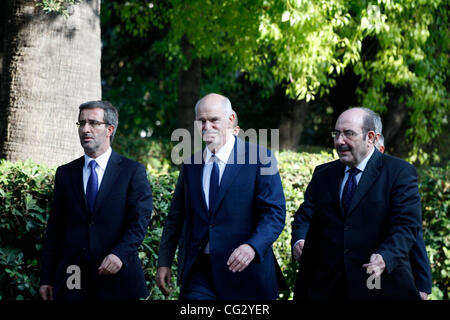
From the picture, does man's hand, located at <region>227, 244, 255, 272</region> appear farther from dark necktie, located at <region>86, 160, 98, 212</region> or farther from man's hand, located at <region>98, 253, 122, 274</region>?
dark necktie, located at <region>86, 160, 98, 212</region>

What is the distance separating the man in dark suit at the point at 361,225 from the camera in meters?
4.62

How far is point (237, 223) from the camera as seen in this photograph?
480 cm

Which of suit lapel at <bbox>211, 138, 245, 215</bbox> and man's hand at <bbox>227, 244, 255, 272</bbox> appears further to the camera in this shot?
suit lapel at <bbox>211, 138, 245, 215</bbox>

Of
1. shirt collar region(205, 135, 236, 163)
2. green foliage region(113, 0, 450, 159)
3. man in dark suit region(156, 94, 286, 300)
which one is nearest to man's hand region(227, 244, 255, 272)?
man in dark suit region(156, 94, 286, 300)

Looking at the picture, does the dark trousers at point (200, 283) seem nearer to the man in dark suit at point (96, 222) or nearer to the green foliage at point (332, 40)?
the man in dark suit at point (96, 222)

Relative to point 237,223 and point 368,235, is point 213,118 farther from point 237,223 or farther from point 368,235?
point 368,235

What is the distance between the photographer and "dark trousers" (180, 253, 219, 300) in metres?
4.77

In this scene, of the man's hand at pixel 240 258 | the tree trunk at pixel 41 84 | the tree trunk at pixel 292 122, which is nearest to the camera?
the man's hand at pixel 240 258

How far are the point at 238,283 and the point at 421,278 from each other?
136 cm

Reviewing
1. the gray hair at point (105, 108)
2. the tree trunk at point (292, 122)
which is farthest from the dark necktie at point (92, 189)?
the tree trunk at point (292, 122)

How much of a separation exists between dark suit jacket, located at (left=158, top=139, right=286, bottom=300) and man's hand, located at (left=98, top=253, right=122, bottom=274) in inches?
18.7

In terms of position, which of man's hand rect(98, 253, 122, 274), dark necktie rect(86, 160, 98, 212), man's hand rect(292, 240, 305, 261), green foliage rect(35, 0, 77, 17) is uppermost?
green foliage rect(35, 0, 77, 17)

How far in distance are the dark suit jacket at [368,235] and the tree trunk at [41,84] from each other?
338 cm

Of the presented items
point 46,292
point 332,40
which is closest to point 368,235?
point 46,292
